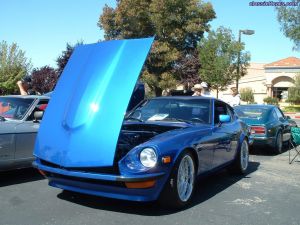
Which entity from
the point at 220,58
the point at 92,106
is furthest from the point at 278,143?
the point at 220,58

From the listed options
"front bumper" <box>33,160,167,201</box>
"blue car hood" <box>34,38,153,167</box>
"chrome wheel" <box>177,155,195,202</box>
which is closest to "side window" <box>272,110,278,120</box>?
"chrome wheel" <box>177,155,195,202</box>

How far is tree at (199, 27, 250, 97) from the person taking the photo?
2710cm

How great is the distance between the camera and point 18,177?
692 cm

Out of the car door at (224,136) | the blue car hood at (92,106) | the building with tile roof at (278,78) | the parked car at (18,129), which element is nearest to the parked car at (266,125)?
the car door at (224,136)

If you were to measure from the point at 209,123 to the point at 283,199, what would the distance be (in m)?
1.51

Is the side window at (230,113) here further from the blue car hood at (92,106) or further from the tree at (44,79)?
the tree at (44,79)

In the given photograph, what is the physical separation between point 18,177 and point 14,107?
1.23 metres

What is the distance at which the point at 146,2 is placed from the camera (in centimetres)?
3822

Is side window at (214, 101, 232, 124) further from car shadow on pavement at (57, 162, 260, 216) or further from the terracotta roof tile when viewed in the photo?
the terracotta roof tile

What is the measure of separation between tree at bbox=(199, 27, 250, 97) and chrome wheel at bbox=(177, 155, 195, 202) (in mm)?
21709

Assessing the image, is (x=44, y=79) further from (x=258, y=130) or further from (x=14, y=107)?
(x=14, y=107)

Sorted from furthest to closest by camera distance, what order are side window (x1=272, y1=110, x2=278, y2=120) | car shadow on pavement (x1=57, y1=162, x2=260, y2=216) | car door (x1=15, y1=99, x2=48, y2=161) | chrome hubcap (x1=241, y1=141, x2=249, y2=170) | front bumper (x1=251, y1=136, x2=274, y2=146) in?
side window (x1=272, y1=110, x2=278, y2=120) → front bumper (x1=251, y1=136, x2=274, y2=146) → chrome hubcap (x1=241, y1=141, x2=249, y2=170) → car door (x1=15, y1=99, x2=48, y2=161) → car shadow on pavement (x1=57, y1=162, x2=260, y2=216)

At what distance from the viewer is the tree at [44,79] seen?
31406 millimetres

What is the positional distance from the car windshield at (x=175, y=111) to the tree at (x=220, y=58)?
20.3 m
